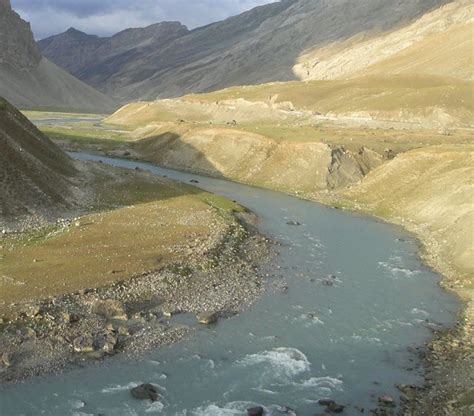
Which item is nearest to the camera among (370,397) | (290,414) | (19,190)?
(290,414)

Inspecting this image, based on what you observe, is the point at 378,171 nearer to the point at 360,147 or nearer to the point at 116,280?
the point at 360,147

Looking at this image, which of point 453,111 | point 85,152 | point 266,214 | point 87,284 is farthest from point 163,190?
point 453,111

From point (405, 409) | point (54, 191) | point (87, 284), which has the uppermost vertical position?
point (54, 191)

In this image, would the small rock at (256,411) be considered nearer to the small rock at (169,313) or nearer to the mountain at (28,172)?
the small rock at (169,313)

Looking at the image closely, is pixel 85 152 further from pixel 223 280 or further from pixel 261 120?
pixel 223 280

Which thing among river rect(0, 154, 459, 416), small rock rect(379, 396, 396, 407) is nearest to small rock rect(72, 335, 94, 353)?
river rect(0, 154, 459, 416)

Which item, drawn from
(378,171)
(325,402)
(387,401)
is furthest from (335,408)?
(378,171)
